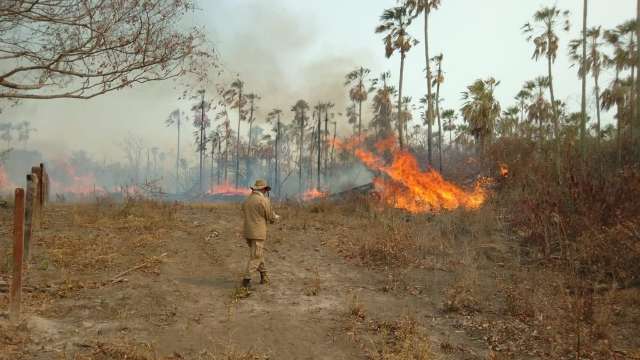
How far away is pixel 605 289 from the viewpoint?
7938mm

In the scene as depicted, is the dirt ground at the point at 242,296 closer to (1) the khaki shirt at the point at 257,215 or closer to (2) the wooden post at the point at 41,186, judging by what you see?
(2) the wooden post at the point at 41,186

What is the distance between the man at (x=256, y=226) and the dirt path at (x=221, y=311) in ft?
1.51

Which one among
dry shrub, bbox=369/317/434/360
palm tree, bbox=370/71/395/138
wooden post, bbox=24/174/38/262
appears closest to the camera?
dry shrub, bbox=369/317/434/360

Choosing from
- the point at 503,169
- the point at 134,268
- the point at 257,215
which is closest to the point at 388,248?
the point at 257,215

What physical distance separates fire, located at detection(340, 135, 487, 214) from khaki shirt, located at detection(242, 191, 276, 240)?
11.1m

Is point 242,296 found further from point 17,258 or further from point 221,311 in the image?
point 17,258

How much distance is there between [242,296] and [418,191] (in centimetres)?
1495

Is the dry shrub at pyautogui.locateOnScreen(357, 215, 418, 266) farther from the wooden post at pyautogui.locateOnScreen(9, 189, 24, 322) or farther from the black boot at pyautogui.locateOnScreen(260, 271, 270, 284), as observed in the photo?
the wooden post at pyautogui.locateOnScreen(9, 189, 24, 322)

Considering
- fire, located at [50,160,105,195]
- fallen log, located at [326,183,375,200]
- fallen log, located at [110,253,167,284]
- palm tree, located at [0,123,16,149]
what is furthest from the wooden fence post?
palm tree, located at [0,123,16,149]

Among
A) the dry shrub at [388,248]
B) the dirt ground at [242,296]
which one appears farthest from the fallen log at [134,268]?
the dry shrub at [388,248]

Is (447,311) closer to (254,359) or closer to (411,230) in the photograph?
(254,359)

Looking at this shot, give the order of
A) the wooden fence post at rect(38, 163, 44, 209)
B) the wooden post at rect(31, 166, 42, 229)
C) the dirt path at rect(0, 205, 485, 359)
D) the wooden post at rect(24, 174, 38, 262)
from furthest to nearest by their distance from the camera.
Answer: the wooden fence post at rect(38, 163, 44, 209), the wooden post at rect(31, 166, 42, 229), the wooden post at rect(24, 174, 38, 262), the dirt path at rect(0, 205, 485, 359)

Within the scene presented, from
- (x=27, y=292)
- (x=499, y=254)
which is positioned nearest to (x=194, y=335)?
(x=27, y=292)

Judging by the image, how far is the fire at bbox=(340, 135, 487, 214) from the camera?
1906 centimetres
